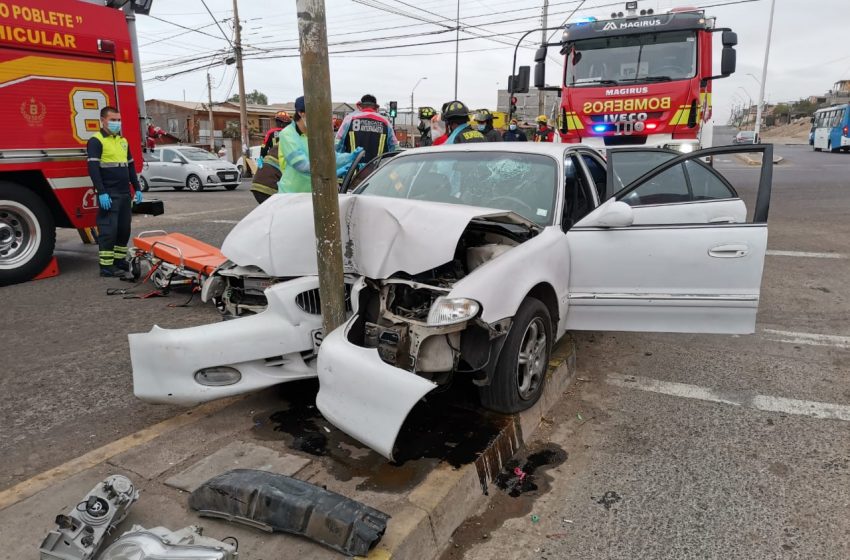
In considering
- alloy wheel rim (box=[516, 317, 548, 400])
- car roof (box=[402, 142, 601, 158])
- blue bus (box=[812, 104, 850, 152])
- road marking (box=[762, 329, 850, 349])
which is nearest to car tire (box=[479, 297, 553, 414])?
alloy wheel rim (box=[516, 317, 548, 400])

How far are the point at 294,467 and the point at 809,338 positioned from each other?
455 cm

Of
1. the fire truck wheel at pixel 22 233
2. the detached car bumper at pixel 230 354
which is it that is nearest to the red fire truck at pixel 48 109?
the fire truck wheel at pixel 22 233

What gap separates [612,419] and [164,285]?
441cm

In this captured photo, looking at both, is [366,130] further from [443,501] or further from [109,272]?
[443,501]

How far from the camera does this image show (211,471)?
9.23 ft

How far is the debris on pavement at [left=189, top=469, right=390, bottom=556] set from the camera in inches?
87.2

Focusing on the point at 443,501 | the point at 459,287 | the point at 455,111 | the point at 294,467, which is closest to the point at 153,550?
the point at 294,467

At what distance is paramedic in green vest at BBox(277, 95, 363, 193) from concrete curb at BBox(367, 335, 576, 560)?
11.0 ft

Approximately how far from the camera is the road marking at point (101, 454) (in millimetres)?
2660

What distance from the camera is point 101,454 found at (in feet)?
9.80

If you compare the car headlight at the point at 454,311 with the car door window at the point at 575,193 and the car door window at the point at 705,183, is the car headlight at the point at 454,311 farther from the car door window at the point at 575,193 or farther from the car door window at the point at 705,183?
the car door window at the point at 705,183

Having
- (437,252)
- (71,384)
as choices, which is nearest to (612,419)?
(437,252)

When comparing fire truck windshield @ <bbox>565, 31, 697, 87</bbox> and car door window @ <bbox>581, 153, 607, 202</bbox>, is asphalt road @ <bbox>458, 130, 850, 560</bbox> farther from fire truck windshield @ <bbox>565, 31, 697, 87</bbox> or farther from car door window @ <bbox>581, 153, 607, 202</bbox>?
fire truck windshield @ <bbox>565, 31, 697, 87</bbox>

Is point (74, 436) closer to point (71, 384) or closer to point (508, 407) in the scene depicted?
point (71, 384)
